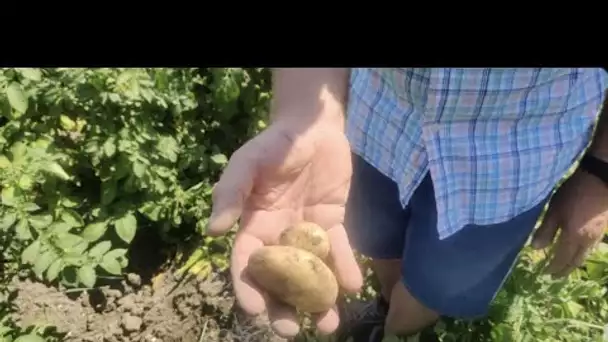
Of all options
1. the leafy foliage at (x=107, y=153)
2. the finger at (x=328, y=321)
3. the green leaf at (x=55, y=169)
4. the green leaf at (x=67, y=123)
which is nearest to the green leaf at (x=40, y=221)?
the leafy foliage at (x=107, y=153)

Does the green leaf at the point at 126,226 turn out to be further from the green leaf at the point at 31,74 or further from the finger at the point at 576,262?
the finger at the point at 576,262

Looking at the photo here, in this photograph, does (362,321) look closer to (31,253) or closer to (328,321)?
(328,321)

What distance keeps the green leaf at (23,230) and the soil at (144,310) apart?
0.41 m

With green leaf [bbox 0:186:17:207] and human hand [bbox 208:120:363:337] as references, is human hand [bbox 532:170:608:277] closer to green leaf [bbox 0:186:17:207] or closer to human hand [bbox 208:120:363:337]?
human hand [bbox 208:120:363:337]

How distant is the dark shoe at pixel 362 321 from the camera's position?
1.82m

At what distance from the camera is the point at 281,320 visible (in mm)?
1158

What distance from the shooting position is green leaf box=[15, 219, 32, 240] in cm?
137

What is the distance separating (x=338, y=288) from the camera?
4.09 feet

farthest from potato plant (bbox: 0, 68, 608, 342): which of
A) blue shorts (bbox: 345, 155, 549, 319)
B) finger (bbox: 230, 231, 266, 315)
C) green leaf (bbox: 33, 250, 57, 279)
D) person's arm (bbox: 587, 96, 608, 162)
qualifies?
person's arm (bbox: 587, 96, 608, 162)

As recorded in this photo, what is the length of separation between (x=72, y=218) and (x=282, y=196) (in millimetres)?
591
